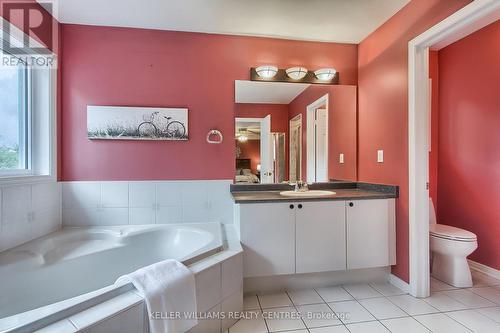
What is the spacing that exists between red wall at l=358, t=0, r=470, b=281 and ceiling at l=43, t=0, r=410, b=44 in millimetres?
152

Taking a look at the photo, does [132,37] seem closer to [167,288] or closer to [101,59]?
[101,59]

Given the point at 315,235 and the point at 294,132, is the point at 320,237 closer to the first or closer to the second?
the point at 315,235

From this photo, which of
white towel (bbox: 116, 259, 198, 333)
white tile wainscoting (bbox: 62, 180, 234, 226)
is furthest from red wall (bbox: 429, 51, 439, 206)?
white towel (bbox: 116, 259, 198, 333)

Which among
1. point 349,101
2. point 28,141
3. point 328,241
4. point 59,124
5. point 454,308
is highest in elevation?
point 349,101

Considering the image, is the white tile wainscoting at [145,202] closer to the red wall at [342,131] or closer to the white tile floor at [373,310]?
the white tile floor at [373,310]

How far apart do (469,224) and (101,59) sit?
3920 mm

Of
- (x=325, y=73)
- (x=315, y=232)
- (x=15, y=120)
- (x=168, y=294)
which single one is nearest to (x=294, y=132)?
(x=325, y=73)

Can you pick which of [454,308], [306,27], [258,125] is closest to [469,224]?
[454,308]

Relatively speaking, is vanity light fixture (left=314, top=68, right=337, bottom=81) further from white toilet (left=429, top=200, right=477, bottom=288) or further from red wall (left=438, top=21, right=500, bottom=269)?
white toilet (left=429, top=200, right=477, bottom=288)

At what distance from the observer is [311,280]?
2250 millimetres

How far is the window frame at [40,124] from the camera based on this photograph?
7.04 ft

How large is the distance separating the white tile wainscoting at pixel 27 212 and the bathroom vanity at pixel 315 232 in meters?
1.54

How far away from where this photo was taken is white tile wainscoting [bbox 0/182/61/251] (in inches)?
69.7

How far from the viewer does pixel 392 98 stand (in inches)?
90.1
